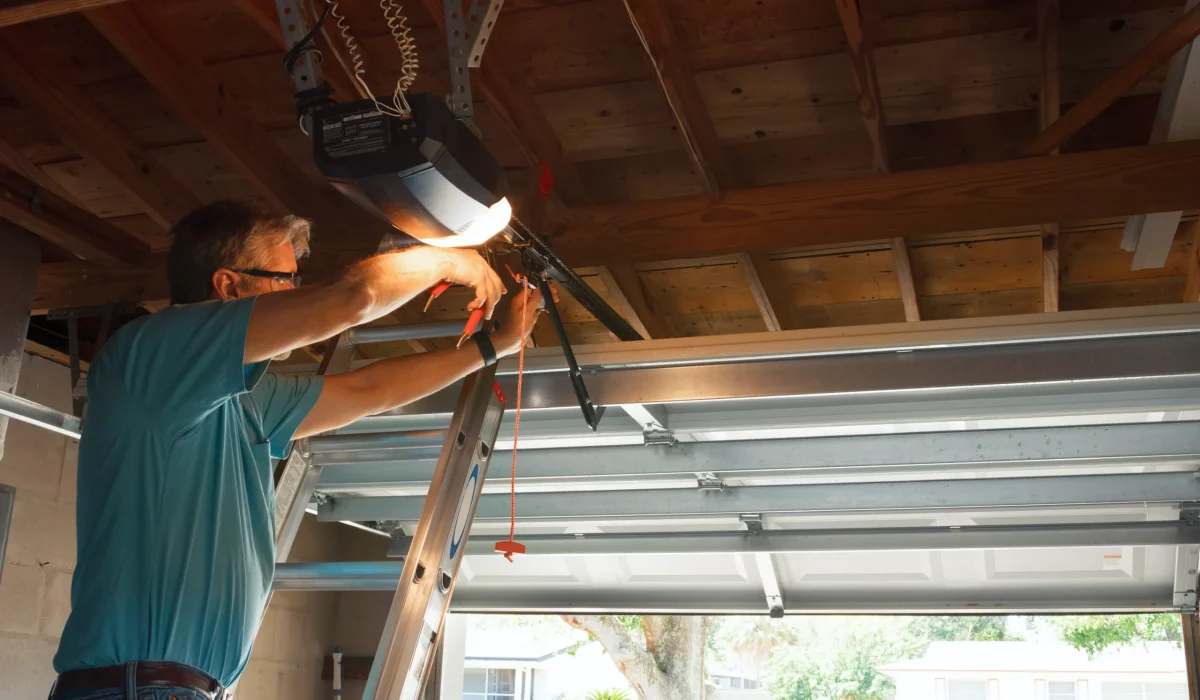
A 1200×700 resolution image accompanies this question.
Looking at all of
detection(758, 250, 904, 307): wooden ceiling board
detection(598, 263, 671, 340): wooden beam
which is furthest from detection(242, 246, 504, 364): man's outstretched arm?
detection(758, 250, 904, 307): wooden ceiling board

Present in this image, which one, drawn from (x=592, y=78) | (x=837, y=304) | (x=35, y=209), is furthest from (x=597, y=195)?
(x=35, y=209)

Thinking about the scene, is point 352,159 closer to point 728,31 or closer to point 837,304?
point 728,31

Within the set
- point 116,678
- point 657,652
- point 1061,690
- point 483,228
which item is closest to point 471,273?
point 483,228

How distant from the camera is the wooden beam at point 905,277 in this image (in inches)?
125

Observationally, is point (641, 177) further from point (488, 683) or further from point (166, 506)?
point (488, 683)

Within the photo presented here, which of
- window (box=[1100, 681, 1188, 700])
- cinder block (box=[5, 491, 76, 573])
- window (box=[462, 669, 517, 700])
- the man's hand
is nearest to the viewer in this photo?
the man's hand

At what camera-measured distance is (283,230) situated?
6.28ft

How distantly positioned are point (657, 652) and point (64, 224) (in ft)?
33.7

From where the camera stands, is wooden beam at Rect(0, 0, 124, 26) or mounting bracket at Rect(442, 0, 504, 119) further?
wooden beam at Rect(0, 0, 124, 26)

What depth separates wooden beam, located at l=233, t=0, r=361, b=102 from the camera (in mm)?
2361

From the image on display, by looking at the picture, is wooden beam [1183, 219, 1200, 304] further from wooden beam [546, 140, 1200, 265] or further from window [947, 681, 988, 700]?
window [947, 681, 988, 700]

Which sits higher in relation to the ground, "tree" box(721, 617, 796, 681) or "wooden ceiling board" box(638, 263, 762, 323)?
"wooden ceiling board" box(638, 263, 762, 323)

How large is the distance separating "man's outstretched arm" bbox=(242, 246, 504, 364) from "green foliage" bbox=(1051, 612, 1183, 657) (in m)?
17.7

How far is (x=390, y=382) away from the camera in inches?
82.4
